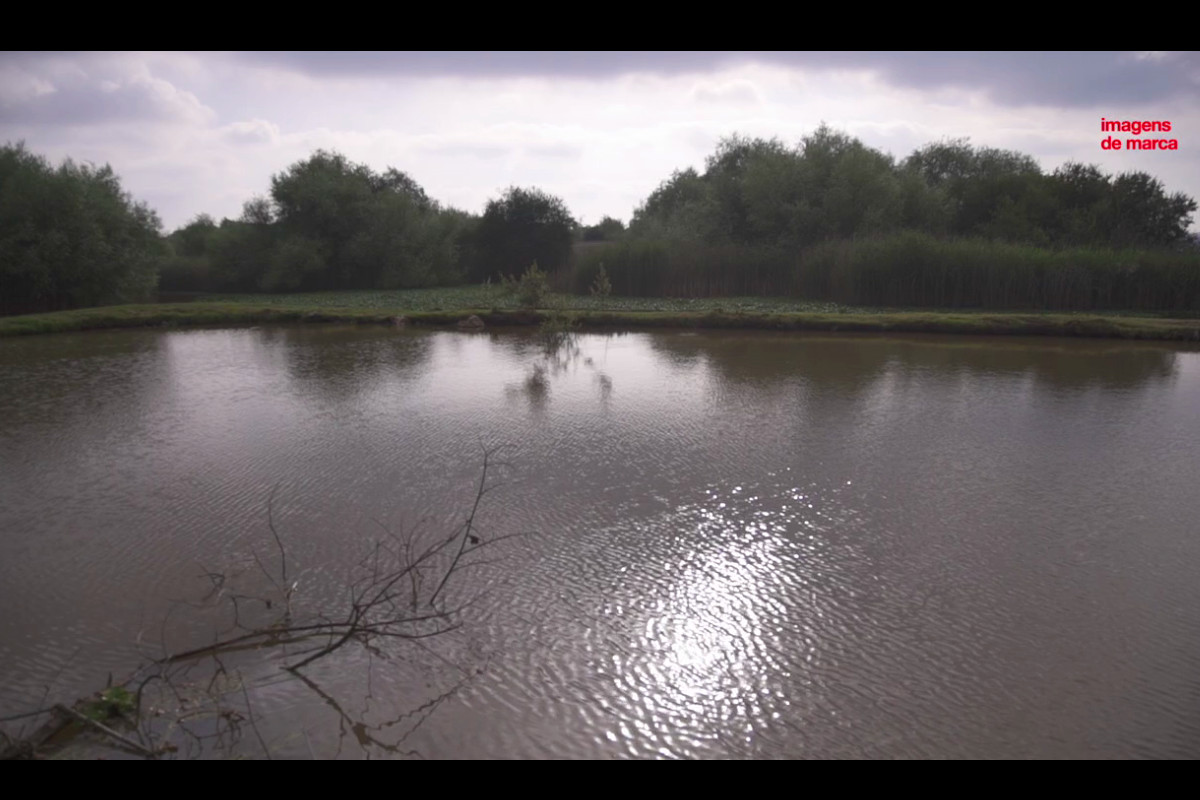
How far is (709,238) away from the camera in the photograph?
2727 cm

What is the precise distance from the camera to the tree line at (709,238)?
1930 centimetres

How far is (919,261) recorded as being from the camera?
1948 cm

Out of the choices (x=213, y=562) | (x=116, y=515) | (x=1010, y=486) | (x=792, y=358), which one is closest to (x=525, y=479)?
(x=213, y=562)

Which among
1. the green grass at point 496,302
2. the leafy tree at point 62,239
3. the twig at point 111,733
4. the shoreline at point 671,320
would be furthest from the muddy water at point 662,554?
the leafy tree at point 62,239

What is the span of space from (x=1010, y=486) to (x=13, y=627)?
6.85 meters

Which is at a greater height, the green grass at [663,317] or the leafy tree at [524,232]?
the leafy tree at [524,232]

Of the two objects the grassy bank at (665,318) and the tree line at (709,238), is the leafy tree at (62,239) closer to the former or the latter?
the tree line at (709,238)

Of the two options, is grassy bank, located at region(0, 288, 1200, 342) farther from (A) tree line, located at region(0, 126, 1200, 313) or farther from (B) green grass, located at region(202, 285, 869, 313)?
(A) tree line, located at region(0, 126, 1200, 313)

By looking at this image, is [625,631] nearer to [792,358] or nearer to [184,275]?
[792,358]

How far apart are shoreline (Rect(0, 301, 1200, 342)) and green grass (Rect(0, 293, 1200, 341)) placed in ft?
0.05

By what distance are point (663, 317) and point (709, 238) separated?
10.6m

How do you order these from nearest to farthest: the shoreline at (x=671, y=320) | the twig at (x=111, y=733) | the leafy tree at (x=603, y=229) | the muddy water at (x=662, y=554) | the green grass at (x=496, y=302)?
the twig at (x=111, y=733)
the muddy water at (x=662, y=554)
the shoreline at (x=671, y=320)
the green grass at (x=496, y=302)
the leafy tree at (x=603, y=229)

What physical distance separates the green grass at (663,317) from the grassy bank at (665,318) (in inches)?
0.7

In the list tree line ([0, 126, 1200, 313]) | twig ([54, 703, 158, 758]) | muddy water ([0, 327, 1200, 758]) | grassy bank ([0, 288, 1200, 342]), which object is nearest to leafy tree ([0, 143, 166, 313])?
tree line ([0, 126, 1200, 313])
